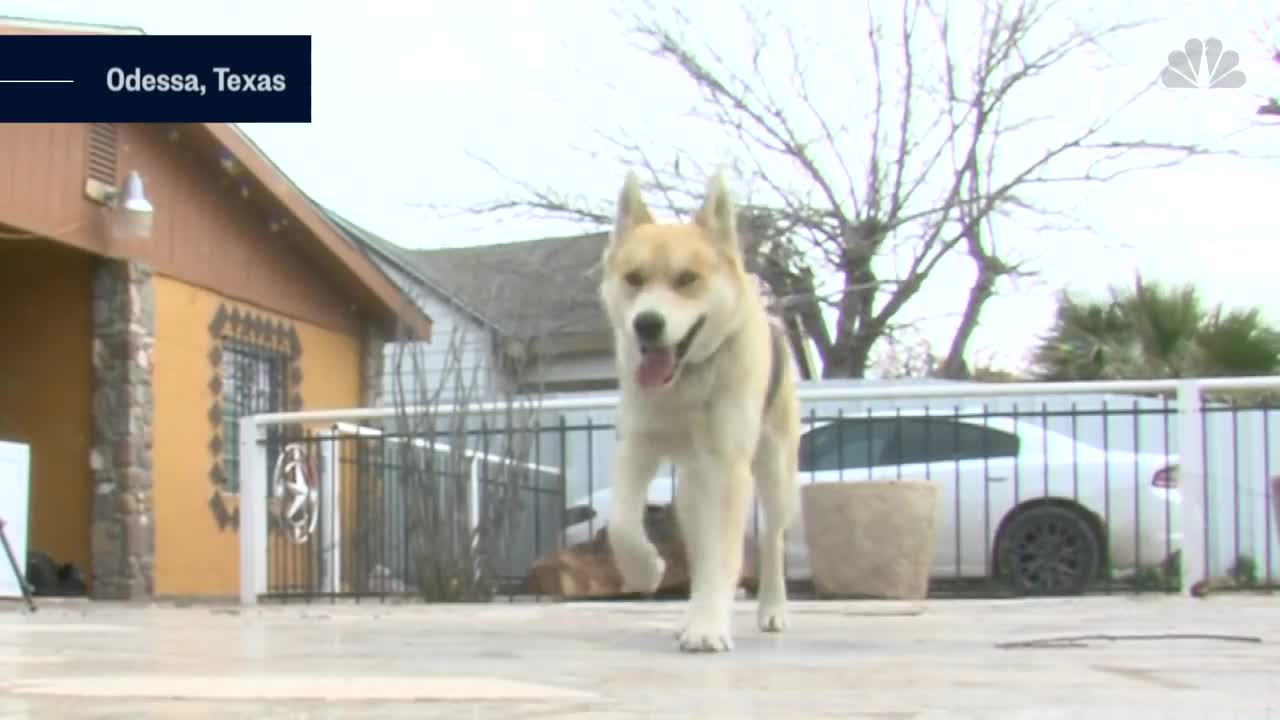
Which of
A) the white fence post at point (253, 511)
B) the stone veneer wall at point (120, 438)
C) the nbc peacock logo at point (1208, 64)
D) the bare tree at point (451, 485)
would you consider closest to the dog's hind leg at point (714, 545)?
the bare tree at point (451, 485)

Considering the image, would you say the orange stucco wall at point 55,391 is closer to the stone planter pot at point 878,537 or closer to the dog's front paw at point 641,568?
the stone planter pot at point 878,537

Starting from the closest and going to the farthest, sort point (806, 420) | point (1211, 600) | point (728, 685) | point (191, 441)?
point (728, 685), point (1211, 600), point (806, 420), point (191, 441)

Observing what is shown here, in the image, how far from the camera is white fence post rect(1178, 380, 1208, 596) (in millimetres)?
8500

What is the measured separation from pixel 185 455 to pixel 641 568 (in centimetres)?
854

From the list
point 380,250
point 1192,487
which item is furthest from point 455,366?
point 380,250

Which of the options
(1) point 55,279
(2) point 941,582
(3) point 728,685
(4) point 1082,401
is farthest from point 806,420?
(3) point 728,685

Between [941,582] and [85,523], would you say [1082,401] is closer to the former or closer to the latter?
[941,582]

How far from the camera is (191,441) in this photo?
1245cm

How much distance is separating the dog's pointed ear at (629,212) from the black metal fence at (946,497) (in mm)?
4657

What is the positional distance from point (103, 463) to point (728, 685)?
30.6 feet

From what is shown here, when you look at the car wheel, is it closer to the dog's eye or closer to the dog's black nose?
the dog's eye

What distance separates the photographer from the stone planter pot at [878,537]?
923 centimetres

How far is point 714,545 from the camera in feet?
14.9

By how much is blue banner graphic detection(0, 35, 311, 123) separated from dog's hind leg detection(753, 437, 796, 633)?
709 centimetres
